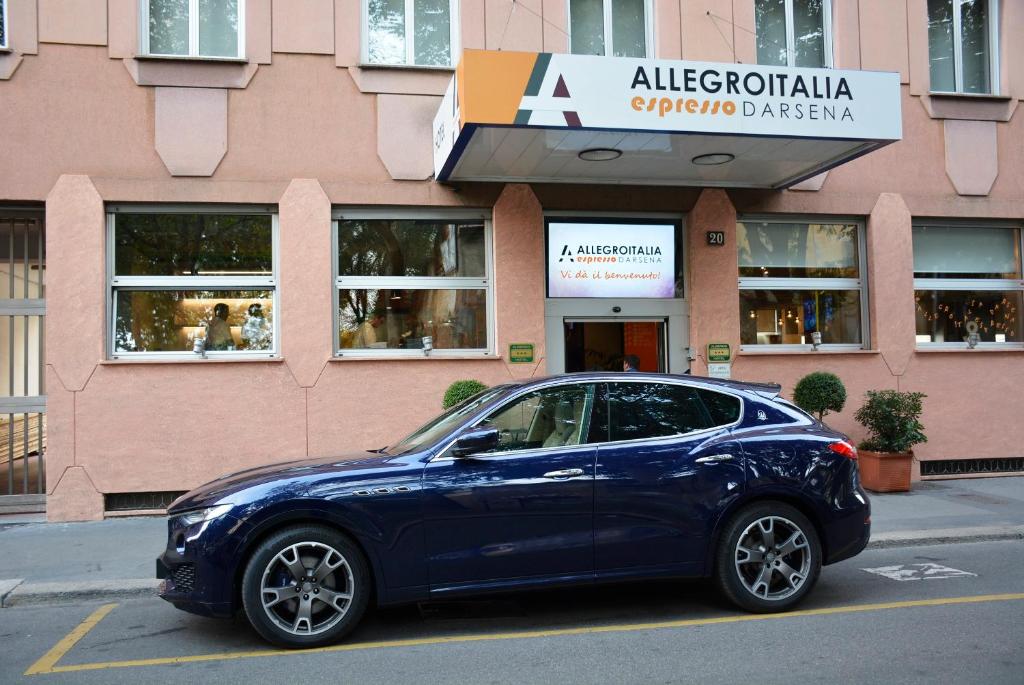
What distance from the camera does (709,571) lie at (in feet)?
18.7

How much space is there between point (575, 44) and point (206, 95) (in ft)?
15.6

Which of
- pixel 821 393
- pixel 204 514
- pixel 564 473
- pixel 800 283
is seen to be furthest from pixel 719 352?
pixel 204 514

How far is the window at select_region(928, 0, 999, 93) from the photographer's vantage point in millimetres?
12289

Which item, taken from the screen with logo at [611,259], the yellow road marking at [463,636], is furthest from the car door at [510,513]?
the screen with logo at [611,259]

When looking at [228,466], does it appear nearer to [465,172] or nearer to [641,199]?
[465,172]

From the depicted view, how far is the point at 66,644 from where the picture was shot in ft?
18.1

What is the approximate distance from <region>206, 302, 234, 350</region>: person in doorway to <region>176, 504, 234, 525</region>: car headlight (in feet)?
17.7

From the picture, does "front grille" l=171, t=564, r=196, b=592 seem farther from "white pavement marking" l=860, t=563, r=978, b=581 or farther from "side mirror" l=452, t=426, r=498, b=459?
"white pavement marking" l=860, t=563, r=978, b=581

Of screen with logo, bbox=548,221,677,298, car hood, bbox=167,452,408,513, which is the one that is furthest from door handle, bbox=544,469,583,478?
screen with logo, bbox=548,221,677,298

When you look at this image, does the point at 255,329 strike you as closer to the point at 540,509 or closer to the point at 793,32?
the point at 540,509

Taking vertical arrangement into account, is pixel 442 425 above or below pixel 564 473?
above

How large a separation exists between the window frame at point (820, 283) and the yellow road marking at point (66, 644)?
828 centimetres

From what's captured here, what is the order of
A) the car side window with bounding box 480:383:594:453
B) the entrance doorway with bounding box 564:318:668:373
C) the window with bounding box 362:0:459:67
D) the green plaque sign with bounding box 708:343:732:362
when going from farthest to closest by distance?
the entrance doorway with bounding box 564:318:668:373, the green plaque sign with bounding box 708:343:732:362, the window with bounding box 362:0:459:67, the car side window with bounding box 480:383:594:453

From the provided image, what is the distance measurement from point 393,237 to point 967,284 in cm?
814
